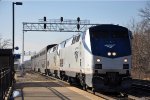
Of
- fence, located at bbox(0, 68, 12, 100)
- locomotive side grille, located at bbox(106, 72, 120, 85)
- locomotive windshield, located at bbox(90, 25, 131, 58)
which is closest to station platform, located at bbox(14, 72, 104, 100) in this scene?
fence, located at bbox(0, 68, 12, 100)

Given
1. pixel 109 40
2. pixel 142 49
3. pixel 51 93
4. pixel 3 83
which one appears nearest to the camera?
pixel 3 83

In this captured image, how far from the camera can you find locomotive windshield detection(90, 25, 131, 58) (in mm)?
21688

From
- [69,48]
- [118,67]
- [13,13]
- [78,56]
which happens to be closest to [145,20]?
[13,13]

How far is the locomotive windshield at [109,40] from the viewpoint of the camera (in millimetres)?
21688

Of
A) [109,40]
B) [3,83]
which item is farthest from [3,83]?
[109,40]

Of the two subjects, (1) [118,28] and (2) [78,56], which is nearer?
(1) [118,28]

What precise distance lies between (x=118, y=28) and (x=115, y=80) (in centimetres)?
296

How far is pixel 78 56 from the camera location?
84.9 feet

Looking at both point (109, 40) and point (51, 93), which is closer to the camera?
point (109, 40)

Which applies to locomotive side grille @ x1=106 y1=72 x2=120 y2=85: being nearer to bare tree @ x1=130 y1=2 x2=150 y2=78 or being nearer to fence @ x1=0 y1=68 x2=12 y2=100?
fence @ x1=0 y1=68 x2=12 y2=100

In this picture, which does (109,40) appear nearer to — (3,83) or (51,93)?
(51,93)

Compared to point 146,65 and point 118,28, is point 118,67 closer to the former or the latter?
point 118,28

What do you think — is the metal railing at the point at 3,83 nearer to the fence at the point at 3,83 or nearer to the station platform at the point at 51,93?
the fence at the point at 3,83

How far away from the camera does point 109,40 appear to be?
2220 centimetres
